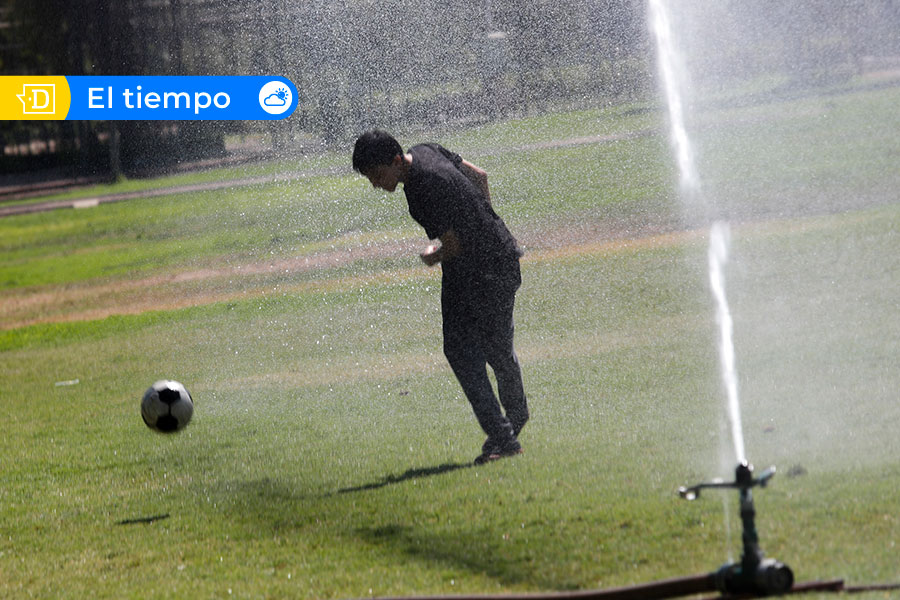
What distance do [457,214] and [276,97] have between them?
566 inches

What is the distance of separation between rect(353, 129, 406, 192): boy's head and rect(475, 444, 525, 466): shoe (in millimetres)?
1281

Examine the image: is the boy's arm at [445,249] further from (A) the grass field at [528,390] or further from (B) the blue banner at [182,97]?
(B) the blue banner at [182,97]

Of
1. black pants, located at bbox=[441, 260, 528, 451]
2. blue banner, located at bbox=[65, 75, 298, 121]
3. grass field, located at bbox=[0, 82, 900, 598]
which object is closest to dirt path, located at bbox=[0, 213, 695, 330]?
grass field, located at bbox=[0, 82, 900, 598]

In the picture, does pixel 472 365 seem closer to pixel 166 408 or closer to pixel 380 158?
pixel 380 158

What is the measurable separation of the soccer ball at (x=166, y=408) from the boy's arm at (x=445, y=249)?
1940 millimetres

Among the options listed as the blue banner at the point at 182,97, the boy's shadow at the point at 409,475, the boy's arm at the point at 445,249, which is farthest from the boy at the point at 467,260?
the blue banner at the point at 182,97

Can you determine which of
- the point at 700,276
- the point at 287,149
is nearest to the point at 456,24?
the point at 287,149

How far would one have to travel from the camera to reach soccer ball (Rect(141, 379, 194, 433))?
6988mm

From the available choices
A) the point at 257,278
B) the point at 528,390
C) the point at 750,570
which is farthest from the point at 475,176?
the point at 257,278

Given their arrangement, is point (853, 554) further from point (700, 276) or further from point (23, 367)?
point (23, 367)

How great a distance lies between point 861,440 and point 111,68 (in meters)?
25.3

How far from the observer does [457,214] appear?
581 centimetres

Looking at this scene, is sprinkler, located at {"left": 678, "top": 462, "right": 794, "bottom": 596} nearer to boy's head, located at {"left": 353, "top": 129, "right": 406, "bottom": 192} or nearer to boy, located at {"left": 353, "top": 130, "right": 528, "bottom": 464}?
boy, located at {"left": 353, "top": 130, "right": 528, "bottom": 464}

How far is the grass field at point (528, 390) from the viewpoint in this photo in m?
4.61
